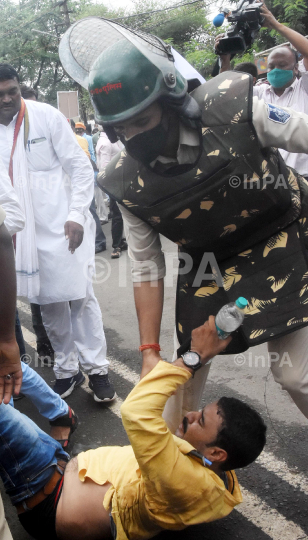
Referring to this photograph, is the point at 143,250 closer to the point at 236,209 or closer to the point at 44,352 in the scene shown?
the point at 236,209

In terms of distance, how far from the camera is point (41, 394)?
258cm

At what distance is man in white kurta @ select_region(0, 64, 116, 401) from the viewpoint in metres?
3.05

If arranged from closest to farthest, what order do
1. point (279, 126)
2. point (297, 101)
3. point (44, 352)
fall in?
1. point (279, 126)
2. point (44, 352)
3. point (297, 101)

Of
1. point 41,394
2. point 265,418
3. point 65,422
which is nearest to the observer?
point 41,394

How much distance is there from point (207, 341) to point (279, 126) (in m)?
0.74

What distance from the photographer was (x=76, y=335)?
3.29m

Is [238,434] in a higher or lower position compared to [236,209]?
lower

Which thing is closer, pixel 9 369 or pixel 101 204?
pixel 9 369

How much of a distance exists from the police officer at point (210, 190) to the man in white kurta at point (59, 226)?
1.12m

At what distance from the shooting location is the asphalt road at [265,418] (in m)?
2.13

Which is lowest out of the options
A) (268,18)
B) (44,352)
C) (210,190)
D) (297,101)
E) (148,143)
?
(44,352)

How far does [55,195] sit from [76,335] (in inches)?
34.7

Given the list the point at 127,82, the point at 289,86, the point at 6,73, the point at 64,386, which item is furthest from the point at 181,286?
the point at 289,86

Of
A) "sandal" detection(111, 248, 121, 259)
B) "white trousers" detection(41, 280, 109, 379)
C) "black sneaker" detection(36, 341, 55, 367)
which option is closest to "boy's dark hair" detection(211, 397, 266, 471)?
"white trousers" detection(41, 280, 109, 379)
